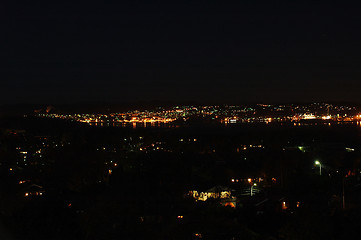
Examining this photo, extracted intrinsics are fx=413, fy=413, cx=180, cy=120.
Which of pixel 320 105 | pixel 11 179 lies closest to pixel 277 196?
pixel 11 179

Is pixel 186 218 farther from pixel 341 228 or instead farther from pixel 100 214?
pixel 341 228

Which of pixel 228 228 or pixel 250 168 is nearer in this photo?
pixel 228 228

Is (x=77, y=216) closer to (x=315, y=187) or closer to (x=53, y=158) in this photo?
(x=315, y=187)

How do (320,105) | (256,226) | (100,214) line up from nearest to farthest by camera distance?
(100,214)
(256,226)
(320,105)

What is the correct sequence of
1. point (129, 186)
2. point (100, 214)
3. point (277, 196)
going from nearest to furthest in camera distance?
point (100, 214) < point (277, 196) < point (129, 186)

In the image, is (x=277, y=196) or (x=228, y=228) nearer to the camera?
(x=228, y=228)

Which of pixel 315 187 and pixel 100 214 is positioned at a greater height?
pixel 100 214

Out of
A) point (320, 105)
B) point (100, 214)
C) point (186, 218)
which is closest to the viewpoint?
point (100, 214)

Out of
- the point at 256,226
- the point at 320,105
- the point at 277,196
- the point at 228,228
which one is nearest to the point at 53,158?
the point at 277,196

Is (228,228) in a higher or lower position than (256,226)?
higher
